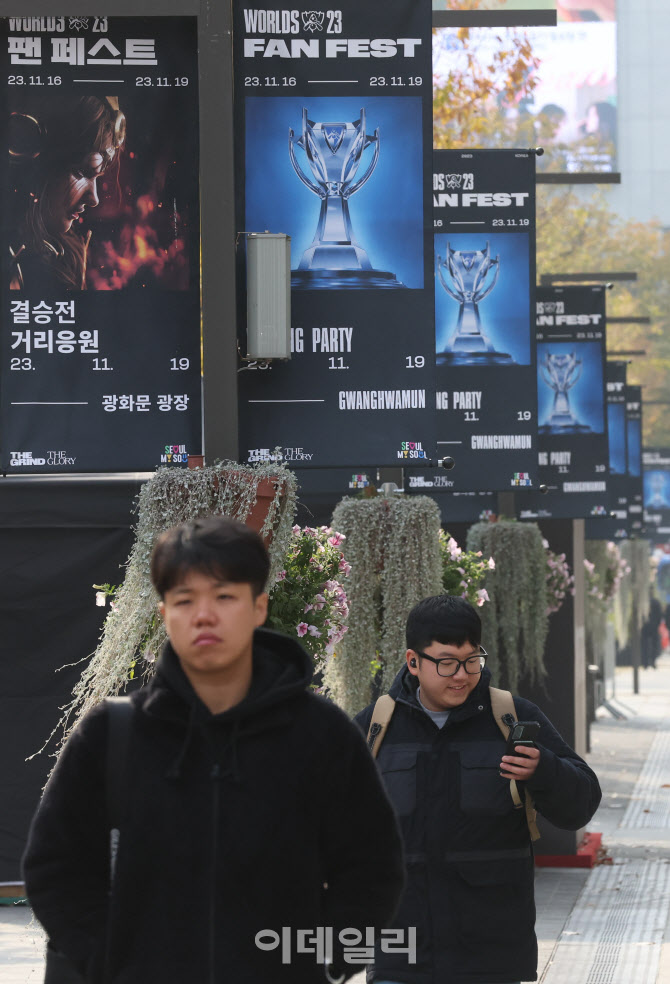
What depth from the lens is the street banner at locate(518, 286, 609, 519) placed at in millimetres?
13852

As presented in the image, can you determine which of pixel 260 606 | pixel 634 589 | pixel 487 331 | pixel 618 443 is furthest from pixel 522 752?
pixel 634 589

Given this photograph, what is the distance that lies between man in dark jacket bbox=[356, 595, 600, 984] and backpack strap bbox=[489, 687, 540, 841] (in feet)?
0.06

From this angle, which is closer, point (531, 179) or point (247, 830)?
point (247, 830)

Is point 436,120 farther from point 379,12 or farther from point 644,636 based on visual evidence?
point 644,636

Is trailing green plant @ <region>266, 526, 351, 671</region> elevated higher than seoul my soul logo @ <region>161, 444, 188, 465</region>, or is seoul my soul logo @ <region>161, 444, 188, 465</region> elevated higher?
seoul my soul logo @ <region>161, 444, 188, 465</region>

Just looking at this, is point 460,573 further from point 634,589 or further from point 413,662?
point 634,589

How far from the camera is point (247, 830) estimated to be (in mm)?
2721

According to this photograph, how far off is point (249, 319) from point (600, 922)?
18.0 feet

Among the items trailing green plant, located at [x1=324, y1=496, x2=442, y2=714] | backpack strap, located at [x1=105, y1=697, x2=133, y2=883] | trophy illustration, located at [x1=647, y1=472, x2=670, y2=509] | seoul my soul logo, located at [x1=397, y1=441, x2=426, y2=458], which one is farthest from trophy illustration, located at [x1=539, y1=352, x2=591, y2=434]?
trophy illustration, located at [x1=647, y1=472, x2=670, y2=509]

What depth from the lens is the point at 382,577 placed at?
28.2 ft

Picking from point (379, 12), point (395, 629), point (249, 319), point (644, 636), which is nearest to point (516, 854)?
point (249, 319)

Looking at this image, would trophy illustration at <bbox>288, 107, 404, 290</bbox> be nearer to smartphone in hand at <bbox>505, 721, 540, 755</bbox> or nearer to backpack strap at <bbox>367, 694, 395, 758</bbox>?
backpack strap at <bbox>367, 694, 395, 758</bbox>

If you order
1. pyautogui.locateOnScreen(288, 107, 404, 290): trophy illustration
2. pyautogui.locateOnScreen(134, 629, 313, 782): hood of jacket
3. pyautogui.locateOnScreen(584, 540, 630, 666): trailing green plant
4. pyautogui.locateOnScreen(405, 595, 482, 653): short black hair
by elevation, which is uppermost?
pyautogui.locateOnScreen(288, 107, 404, 290): trophy illustration

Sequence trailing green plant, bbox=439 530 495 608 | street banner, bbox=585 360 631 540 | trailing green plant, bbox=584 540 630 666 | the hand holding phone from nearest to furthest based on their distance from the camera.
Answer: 1. the hand holding phone
2. trailing green plant, bbox=439 530 495 608
3. trailing green plant, bbox=584 540 630 666
4. street banner, bbox=585 360 631 540
